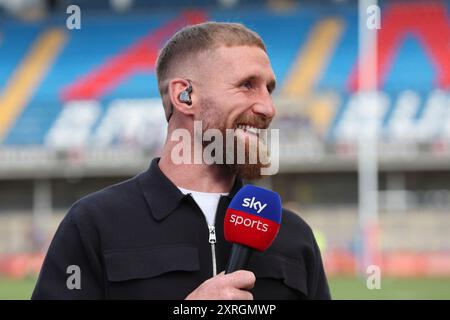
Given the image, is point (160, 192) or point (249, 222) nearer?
point (249, 222)

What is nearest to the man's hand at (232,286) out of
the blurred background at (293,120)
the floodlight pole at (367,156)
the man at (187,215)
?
the man at (187,215)

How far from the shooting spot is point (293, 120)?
2217 cm

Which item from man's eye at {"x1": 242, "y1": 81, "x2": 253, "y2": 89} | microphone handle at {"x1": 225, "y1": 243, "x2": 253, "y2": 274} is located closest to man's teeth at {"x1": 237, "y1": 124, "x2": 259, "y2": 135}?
man's eye at {"x1": 242, "y1": 81, "x2": 253, "y2": 89}

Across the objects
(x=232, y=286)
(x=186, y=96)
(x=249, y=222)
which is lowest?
(x=232, y=286)

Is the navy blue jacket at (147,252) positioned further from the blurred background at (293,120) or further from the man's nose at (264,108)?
the blurred background at (293,120)

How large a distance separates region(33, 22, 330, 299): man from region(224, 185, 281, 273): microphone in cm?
11

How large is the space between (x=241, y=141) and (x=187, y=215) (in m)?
0.24

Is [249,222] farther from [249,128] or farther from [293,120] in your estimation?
[293,120]

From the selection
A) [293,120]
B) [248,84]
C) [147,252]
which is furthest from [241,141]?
[293,120]

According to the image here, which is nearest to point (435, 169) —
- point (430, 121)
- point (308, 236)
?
point (430, 121)

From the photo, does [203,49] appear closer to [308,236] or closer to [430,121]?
[308,236]

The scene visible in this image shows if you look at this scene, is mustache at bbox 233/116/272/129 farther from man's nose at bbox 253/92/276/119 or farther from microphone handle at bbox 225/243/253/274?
microphone handle at bbox 225/243/253/274

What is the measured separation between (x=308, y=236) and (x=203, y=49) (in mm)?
596

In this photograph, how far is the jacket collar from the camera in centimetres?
219
